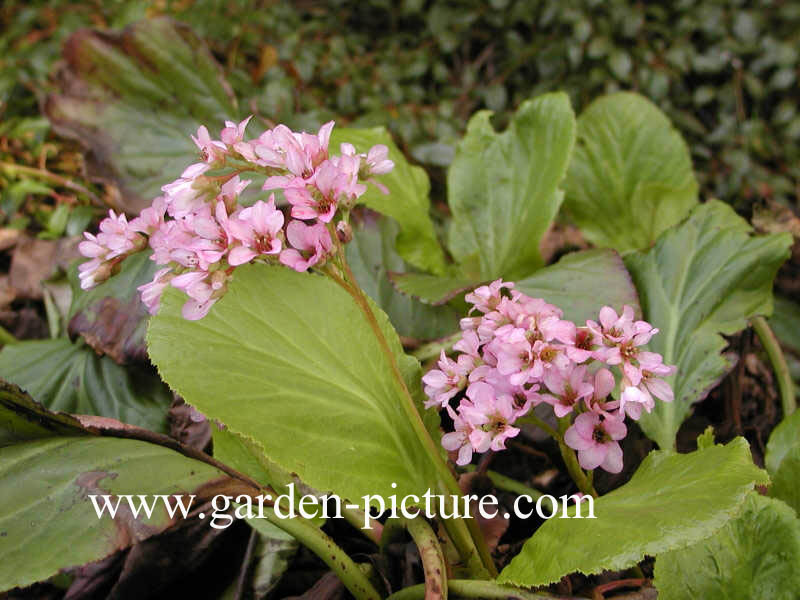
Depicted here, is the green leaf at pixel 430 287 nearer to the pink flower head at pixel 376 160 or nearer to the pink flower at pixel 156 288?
the pink flower head at pixel 376 160

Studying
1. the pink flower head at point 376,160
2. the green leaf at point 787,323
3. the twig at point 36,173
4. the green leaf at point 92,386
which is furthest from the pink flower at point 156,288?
the green leaf at point 787,323

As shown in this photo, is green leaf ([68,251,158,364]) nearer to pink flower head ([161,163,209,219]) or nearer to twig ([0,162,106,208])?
pink flower head ([161,163,209,219])

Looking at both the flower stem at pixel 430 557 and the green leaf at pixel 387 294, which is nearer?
the flower stem at pixel 430 557

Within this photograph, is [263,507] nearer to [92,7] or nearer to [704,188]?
[704,188]

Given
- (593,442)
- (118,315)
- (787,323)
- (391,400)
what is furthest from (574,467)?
(787,323)

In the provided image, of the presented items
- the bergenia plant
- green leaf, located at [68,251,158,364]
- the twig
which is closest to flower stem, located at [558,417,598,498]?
the bergenia plant

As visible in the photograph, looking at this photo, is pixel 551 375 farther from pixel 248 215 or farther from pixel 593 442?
pixel 248 215
